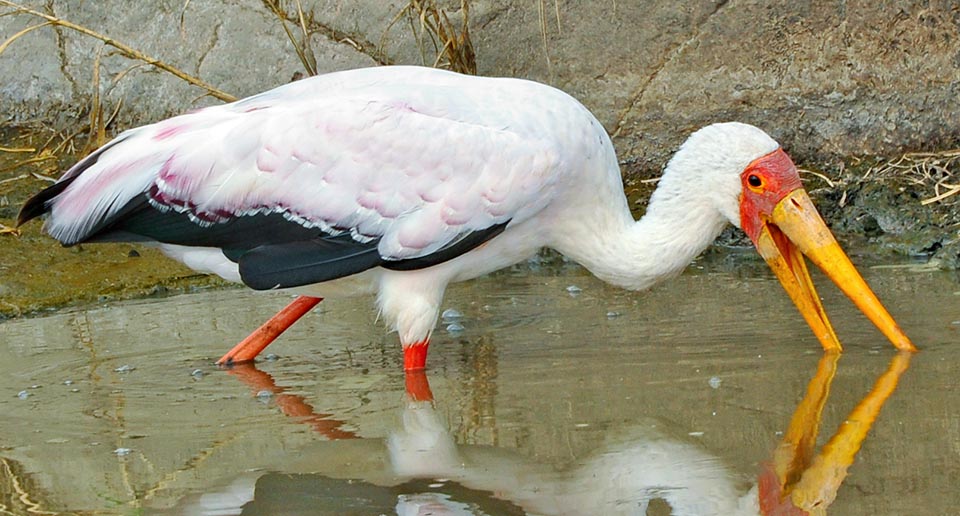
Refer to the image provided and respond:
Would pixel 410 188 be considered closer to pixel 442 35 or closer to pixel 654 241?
pixel 654 241

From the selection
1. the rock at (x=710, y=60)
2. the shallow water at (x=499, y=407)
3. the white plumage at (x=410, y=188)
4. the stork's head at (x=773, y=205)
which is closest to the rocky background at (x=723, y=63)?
the rock at (x=710, y=60)

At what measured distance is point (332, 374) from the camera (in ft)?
14.6

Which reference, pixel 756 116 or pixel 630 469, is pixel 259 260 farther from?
pixel 756 116

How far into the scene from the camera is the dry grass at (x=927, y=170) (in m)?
5.96

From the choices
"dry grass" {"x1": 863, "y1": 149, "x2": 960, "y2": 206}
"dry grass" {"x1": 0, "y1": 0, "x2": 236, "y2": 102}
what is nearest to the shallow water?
"dry grass" {"x1": 863, "y1": 149, "x2": 960, "y2": 206}

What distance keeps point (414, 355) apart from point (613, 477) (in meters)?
1.25

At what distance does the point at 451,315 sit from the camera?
205 inches

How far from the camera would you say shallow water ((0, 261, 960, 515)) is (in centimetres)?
325

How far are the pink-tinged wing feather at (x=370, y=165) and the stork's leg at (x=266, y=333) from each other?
49 centimetres

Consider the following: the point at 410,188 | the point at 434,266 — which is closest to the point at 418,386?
the point at 434,266

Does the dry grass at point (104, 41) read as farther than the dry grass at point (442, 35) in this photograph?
No

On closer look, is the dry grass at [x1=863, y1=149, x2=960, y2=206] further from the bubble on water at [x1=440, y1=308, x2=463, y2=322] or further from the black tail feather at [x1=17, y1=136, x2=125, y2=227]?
the black tail feather at [x1=17, y1=136, x2=125, y2=227]

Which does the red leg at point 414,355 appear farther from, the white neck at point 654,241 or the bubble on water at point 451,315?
the bubble on water at point 451,315

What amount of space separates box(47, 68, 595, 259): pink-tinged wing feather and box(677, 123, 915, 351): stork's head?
41cm
